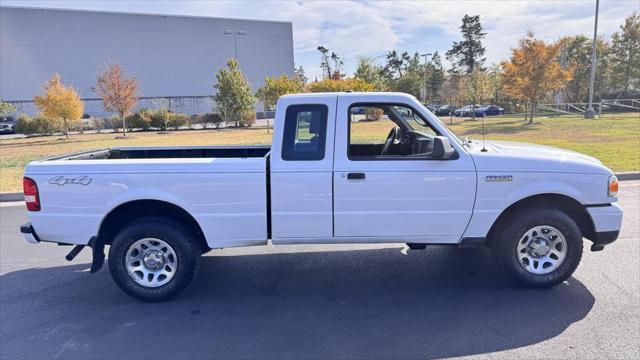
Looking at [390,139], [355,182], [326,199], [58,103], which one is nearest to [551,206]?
[390,139]

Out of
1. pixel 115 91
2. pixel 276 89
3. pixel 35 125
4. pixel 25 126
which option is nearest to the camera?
pixel 115 91

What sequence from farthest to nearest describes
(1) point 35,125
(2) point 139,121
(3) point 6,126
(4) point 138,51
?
(4) point 138,51 < (3) point 6,126 < (2) point 139,121 < (1) point 35,125

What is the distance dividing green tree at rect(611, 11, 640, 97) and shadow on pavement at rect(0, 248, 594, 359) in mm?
52654

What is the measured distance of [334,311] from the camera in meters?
3.88

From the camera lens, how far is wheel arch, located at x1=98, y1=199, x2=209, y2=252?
4.11 m

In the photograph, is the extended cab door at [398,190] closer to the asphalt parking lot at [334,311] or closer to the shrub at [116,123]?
the asphalt parking lot at [334,311]

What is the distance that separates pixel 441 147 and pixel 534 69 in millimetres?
26444

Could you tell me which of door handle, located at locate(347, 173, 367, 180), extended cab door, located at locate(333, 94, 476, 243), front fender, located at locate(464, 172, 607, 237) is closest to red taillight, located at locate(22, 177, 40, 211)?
extended cab door, located at locate(333, 94, 476, 243)

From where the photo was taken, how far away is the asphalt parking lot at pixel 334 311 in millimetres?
3283

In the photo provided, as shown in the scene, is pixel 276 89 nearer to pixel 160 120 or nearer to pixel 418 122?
pixel 160 120

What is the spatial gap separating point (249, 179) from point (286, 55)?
6737 cm

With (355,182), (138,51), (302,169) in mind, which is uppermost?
(138,51)

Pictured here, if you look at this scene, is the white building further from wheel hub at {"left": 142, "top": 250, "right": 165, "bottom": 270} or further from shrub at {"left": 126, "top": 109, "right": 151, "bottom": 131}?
wheel hub at {"left": 142, "top": 250, "right": 165, "bottom": 270}

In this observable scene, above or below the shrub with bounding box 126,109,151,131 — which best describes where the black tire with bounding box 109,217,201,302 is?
below
